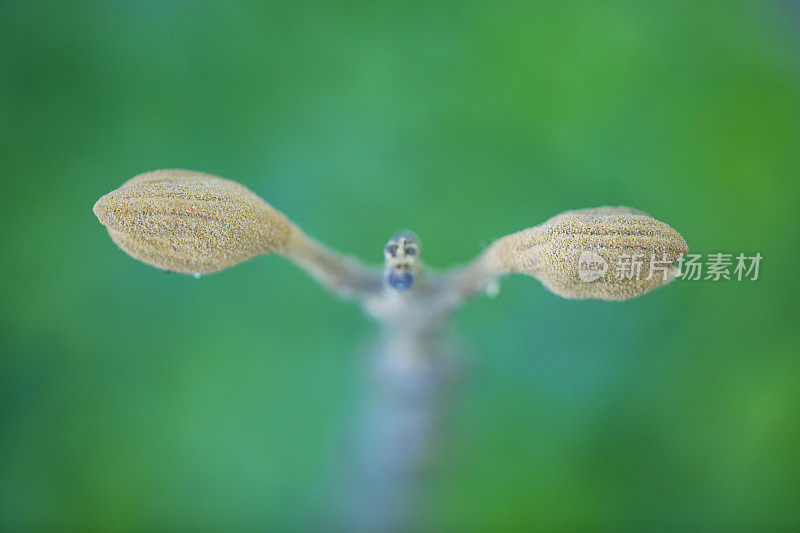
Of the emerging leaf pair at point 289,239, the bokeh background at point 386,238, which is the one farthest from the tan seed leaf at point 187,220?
the bokeh background at point 386,238

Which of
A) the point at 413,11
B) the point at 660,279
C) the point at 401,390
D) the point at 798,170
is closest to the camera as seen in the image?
the point at 660,279

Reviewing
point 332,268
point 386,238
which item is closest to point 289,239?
point 332,268

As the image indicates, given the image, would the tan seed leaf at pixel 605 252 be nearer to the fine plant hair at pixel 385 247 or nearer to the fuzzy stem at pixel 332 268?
the fine plant hair at pixel 385 247

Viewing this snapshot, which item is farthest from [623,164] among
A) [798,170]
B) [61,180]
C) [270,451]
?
[61,180]

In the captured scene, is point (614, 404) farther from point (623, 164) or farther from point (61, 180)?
point (61, 180)

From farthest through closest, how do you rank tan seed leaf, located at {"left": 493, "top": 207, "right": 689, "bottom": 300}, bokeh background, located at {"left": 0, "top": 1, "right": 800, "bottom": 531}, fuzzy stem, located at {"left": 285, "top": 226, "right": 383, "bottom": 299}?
bokeh background, located at {"left": 0, "top": 1, "right": 800, "bottom": 531}, fuzzy stem, located at {"left": 285, "top": 226, "right": 383, "bottom": 299}, tan seed leaf, located at {"left": 493, "top": 207, "right": 689, "bottom": 300}

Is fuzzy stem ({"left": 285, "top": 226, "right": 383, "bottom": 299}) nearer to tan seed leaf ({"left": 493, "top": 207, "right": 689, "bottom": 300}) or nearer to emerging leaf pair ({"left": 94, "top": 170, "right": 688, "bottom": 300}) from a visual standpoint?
emerging leaf pair ({"left": 94, "top": 170, "right": 688, "bottom": 300})

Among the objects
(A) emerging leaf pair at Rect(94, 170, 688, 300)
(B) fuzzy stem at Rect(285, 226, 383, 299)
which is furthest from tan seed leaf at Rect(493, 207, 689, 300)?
(B) fuzzy stem at Rect(285, 226, 383, 299)
